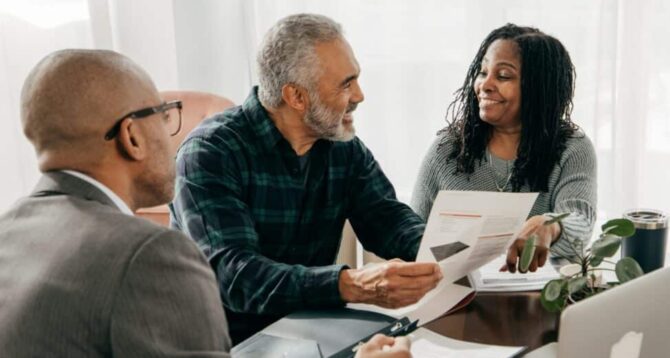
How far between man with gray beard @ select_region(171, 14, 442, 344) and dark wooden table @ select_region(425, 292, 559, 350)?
0.80ft

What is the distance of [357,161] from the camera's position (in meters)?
1.84

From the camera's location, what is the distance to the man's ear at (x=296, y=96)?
171 cm

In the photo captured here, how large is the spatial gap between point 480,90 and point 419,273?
0.88 m

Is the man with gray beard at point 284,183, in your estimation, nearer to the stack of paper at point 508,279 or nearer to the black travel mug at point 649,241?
the stack of paper at point 508,279

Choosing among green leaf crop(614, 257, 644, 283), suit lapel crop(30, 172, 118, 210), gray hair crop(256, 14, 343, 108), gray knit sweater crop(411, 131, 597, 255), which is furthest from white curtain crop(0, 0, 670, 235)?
suit lapel crop(30, 172, 118, 210)

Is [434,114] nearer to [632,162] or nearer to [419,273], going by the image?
[632,162]

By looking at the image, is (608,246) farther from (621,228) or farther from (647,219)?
(647,219)

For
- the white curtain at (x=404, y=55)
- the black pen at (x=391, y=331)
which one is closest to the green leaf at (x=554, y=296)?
the black pen at (x=391, y=331)

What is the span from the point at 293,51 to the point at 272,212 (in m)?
0.38

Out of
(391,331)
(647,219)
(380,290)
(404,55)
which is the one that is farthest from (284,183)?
(404,55)

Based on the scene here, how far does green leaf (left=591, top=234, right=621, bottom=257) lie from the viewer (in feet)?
4.09

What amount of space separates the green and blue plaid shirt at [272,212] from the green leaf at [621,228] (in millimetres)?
504

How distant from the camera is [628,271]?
1.23 m

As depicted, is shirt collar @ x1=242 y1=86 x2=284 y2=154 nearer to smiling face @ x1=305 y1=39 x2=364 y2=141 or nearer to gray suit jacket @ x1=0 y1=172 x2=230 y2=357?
smiling face @ x1=305 y1=39 x2=364 y2=141
